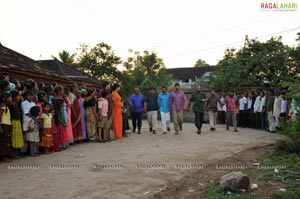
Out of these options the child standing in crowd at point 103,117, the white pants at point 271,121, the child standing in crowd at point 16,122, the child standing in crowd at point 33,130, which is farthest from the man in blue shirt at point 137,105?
the child standing in crowd at point 16,122

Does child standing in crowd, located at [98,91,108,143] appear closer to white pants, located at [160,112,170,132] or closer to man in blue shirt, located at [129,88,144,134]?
man in blue shirt, located at [129,88,144,134]

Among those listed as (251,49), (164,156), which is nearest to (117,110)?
(164,156)

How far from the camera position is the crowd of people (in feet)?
24.7

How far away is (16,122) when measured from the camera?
24.6ft

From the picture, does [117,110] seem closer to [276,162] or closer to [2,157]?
[2,157]

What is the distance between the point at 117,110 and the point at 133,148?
2770 mm

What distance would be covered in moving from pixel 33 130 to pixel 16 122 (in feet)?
1.62

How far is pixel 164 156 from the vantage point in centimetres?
752

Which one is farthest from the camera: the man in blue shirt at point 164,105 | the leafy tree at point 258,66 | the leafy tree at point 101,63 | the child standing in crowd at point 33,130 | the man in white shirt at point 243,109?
the leafy tree at point 101,63

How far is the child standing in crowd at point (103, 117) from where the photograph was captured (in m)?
10.6

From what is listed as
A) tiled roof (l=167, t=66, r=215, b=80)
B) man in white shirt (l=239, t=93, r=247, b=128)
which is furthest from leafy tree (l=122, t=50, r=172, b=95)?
man in white shirt (l=239, t=93, r=247, b=128)

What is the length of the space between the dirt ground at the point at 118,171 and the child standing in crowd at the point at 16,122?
395 mm

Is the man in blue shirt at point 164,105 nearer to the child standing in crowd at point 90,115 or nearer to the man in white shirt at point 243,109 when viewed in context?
the child standing in crowd at point 90,115

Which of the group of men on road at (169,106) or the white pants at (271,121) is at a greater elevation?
the group of men on road at (169,106)
